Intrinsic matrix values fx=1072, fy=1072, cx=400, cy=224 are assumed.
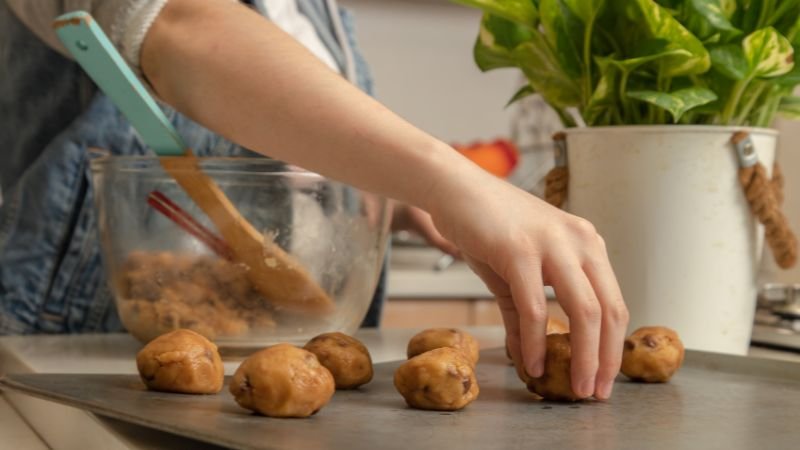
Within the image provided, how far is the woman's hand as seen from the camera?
2.03 feet

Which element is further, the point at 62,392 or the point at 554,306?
the point at 554,306

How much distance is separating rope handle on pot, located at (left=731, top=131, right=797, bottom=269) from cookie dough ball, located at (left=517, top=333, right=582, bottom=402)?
29 cm

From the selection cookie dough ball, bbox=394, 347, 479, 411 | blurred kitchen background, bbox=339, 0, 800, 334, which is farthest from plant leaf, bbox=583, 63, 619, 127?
blurred kitchen background, bbox=339, 0, 800, 334

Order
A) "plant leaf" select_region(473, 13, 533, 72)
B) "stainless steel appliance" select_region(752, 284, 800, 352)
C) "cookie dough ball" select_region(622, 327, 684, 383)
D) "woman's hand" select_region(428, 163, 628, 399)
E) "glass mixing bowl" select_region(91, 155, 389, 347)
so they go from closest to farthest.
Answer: "woman's hand" select_region(428, 163, 628, 399), "cookie dough ball" select_region(622, 327, 684, 383), "glass mixing bowl" select_region(91, 155, 389, 347), "plant leaf" select_region(473, 13, 533, 72), "stainless steel appliance" select_region(752, 284, 800, 352)

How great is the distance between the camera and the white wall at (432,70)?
2.63 m

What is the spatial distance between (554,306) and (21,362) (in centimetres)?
142

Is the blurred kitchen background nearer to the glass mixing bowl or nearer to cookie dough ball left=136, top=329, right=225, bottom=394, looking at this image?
the glass mixing bowl

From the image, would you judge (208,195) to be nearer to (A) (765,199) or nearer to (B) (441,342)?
(B) (441,342)

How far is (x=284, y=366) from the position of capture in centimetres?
58

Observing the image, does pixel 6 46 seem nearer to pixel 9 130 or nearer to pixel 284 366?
pixel 9 130

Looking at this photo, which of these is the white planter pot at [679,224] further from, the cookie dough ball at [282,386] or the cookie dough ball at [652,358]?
the cookie dough ball at [282,386]

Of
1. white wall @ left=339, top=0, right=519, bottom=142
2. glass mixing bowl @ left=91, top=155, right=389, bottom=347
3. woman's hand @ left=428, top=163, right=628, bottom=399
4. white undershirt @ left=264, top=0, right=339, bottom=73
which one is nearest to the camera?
woman's hand @ left=428, top=163, right=628, bottom=399

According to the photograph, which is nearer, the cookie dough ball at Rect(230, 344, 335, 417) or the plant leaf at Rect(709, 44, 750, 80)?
the cookie dough ball at Rect(230, 344, 335, 417)

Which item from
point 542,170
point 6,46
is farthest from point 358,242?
point 542,170
